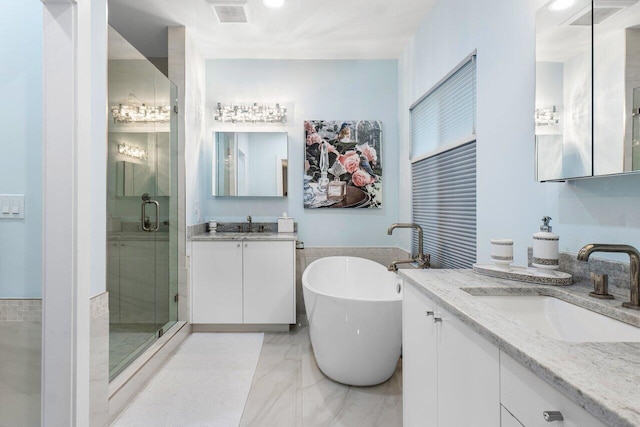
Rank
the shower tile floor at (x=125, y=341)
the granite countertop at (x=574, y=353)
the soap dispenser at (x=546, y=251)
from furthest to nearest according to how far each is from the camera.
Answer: the shower tile floor at (x=125, y=341), the soap dispenser at (x=546, y=251), the granite countertop at (x=574, y=353)

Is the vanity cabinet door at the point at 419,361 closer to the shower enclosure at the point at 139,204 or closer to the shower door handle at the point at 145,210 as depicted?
the shower enclosure at the point at 139,204

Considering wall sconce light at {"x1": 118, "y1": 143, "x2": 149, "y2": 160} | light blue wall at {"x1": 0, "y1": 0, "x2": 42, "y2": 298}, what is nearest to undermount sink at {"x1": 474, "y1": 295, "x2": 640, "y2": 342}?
light blue wall at {"x1": 0, "y1": 0, "x2": 42, "y2": 298}

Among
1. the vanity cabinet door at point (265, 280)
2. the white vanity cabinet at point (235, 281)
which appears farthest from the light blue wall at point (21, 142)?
the vanity cabinet door at point (265, 280)

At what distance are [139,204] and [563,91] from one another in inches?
100.0

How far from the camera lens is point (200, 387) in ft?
7.01

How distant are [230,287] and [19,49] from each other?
2.14 meters

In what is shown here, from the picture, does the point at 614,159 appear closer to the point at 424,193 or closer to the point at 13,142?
the point at 424,193

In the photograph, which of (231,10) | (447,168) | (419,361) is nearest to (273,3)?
(231,10)

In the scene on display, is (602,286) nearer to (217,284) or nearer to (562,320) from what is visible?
(562,320)

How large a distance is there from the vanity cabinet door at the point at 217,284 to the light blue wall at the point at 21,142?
5.17ft

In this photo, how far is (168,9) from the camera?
2.61m

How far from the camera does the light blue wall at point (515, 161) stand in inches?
43.1

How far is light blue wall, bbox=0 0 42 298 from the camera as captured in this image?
1.41 m

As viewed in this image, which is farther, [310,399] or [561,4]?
[310,399]
